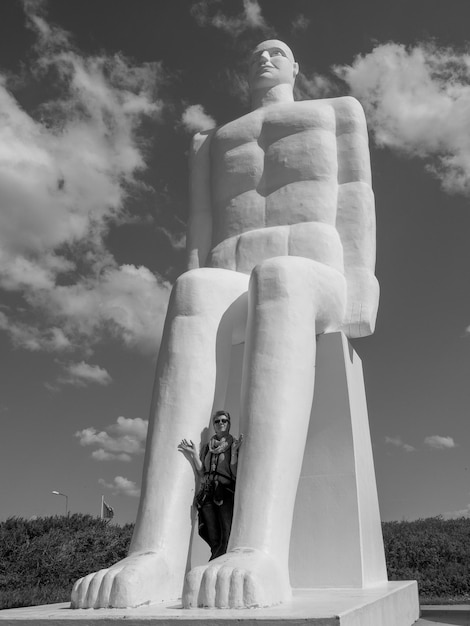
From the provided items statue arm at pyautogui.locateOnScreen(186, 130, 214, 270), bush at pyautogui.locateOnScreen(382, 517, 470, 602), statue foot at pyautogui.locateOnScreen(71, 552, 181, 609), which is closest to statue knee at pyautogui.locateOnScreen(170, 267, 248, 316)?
statue arm at pyautogui.locateOnScreen(186, 130, 214, 270)

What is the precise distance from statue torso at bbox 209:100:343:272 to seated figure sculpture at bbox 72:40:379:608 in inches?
0.5

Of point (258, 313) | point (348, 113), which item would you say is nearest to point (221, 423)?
point (258, 313)

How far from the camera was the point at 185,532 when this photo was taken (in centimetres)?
484

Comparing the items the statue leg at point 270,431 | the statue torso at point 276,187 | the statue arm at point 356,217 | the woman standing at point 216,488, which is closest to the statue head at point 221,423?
the woman standing at point 216,488

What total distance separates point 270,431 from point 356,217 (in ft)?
9.48

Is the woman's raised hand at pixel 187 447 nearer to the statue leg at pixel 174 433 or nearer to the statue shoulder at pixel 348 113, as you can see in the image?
the statue leg at pixel 174 433

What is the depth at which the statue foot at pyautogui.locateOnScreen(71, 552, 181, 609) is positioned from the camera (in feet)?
13.3

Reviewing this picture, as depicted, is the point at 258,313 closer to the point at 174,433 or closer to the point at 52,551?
the point at 174,433

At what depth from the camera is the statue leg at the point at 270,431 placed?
3.83 metres

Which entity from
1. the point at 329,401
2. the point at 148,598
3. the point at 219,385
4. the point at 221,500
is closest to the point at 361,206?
the point at 329,401

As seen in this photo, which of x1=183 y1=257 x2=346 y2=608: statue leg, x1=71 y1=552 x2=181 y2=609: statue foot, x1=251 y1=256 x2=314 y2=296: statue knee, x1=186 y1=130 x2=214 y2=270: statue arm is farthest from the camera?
x1=186 y1=130 x2=214 y2=270: statue arm

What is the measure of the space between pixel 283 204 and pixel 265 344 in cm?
221

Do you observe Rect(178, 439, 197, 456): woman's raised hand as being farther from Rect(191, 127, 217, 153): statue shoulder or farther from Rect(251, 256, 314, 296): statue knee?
Rect(191, 127, 217, 153): statue shoulder

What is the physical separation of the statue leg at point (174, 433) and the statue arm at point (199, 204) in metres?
1.35
